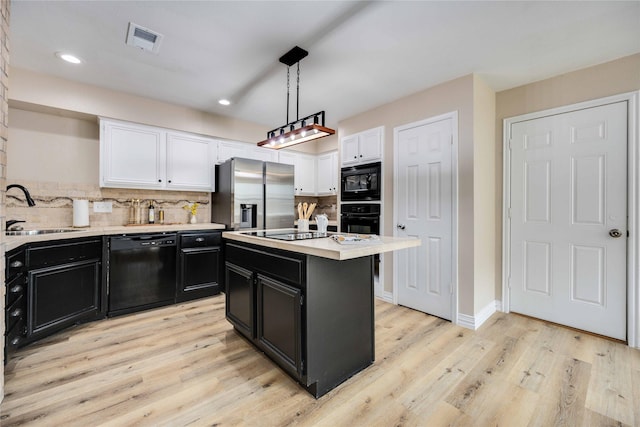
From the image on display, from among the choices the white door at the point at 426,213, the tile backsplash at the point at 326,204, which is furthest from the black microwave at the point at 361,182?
the tile backsplash at the point at 326,204

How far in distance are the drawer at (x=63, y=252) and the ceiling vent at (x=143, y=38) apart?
186cm

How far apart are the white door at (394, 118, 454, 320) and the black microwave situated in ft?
0.93

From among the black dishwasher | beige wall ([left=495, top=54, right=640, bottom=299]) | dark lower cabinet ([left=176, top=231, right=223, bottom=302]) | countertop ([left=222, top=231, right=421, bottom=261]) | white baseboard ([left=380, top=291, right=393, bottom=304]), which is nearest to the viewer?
countertop ([left=222, top=231, right=421, bottom=261])

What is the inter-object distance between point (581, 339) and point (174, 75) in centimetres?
462

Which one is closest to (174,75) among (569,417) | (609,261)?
(569,417)

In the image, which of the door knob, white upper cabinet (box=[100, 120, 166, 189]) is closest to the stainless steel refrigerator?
white upper cabinet (box=[100, 120, 166, 189])

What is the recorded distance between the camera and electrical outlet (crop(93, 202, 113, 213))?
3363 millimetres

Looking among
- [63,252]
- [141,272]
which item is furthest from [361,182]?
[63,252]

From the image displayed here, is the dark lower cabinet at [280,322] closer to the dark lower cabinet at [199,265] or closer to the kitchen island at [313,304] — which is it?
the kitchen island at [313,304]

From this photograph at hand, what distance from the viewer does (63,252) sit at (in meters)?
2.52

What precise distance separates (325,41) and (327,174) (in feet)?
9.44

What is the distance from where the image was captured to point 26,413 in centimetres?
158

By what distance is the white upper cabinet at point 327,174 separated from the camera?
491 cm

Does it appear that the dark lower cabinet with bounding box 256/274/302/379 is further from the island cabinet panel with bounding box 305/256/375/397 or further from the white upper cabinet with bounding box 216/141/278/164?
the white upper cabinet with bounding box 216/141/278/164
